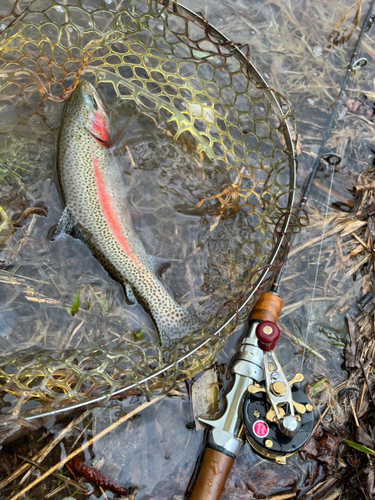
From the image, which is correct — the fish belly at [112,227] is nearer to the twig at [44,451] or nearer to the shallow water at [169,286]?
the shallow water at [169,286]

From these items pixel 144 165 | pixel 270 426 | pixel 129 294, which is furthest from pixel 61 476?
pixel 144 165

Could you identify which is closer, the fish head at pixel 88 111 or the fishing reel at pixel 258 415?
the fishing reel at pixel 258 415

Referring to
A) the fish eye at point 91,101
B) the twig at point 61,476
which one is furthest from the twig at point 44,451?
the fish eye at point 91,101

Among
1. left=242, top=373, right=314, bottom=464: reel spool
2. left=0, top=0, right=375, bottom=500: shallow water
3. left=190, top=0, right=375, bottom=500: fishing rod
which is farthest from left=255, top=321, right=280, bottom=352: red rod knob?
left=0, top=0, right=375, bottom=500: shallow water

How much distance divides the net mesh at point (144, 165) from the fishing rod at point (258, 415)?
24cm

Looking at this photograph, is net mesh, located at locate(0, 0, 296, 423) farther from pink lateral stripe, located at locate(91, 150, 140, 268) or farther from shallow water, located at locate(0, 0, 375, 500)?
pink lateral stripe, located at locate(91, 150, 140, 268)

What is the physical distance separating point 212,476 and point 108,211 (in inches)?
75.3

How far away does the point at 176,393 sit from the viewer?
2660 mm

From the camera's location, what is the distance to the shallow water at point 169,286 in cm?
254

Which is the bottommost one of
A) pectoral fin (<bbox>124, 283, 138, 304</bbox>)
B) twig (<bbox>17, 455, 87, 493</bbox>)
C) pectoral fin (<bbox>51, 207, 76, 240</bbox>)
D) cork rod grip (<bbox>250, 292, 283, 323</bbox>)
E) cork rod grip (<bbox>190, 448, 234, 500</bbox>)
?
twig (<bbox>17, 455, 87, 493</bbox>)

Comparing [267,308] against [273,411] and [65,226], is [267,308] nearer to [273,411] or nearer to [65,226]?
[273,411]

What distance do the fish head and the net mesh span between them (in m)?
0.13

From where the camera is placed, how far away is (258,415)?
2.33m

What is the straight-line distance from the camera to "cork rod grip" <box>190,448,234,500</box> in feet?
7.25
